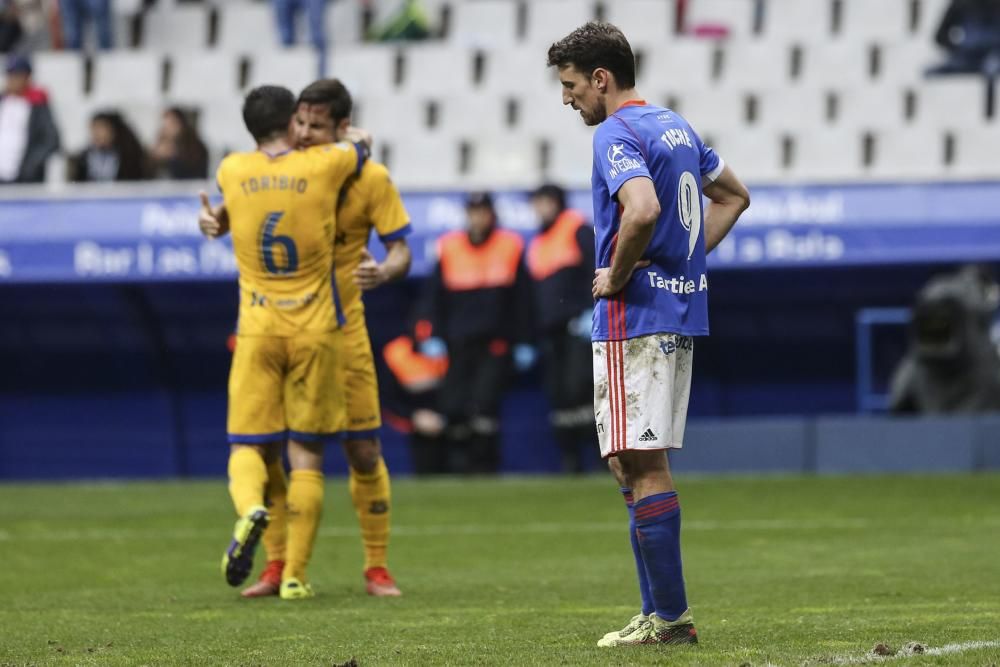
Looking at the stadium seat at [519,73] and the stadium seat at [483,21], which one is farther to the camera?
the stadium seat at [483,21]

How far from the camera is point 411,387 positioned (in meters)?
15.1

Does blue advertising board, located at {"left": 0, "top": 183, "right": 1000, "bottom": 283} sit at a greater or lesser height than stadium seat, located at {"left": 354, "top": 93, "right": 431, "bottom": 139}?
lesser

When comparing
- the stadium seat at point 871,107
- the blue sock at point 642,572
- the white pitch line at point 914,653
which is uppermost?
the stadium seat at point 871,107

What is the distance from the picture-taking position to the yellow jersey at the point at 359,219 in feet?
23.3

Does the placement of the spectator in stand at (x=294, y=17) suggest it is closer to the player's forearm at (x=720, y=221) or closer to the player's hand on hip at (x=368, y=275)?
the player's hand on hip at (x=368, y=275)

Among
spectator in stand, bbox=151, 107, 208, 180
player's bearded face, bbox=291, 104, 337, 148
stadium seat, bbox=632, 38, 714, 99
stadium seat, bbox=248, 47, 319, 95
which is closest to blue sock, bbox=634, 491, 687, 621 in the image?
player's bearded face, bbox=291, 104, 337, 148

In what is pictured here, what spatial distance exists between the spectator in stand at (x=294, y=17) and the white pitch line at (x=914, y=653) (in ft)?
40.1

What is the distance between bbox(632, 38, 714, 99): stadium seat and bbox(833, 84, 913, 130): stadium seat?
1.21m

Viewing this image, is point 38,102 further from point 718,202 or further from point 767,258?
point 718,202


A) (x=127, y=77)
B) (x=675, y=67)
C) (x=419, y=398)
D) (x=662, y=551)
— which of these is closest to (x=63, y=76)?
(x=127, y=77)

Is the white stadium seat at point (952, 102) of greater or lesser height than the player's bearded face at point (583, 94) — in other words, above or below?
above

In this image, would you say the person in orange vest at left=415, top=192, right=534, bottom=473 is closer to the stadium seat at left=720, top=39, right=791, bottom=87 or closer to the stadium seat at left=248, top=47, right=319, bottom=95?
the stadium seat at left=248, top=47, right=319, bottom=95

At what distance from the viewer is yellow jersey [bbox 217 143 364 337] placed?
22.7ft

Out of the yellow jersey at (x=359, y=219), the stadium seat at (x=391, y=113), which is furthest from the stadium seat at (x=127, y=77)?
the yellow jersey at (x=359, y=219)
